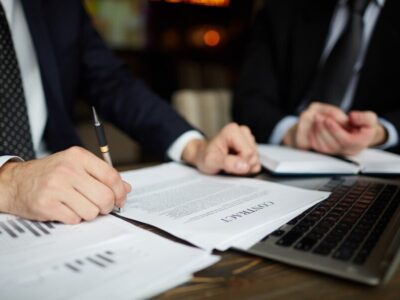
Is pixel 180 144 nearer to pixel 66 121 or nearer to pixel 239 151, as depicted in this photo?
pixel 239 151

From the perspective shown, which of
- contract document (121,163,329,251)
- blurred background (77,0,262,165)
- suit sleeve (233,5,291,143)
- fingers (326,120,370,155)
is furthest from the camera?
blurred background (77,0,262,165)

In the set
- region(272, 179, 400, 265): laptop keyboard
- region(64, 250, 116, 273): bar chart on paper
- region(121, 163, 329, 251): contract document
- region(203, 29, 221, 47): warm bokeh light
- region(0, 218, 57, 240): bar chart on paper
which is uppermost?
region(203, 29, 221, 47): warm bokeh light

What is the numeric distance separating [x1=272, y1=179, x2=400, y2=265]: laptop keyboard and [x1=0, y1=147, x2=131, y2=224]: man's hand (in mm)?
213

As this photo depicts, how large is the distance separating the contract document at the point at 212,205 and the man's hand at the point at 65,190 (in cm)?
5

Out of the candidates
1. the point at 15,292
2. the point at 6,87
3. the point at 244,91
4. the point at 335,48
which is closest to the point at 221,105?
the point at 244,91

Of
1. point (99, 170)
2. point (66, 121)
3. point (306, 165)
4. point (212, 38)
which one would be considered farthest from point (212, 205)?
point (212, 38)

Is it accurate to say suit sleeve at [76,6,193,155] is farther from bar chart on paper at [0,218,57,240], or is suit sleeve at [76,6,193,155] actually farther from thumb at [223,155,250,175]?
bar chart on paper at [0,218,57,240]

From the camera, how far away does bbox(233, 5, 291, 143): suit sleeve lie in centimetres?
126

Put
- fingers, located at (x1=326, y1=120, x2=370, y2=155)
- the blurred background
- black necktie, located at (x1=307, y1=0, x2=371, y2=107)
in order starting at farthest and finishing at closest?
the blurred background → black necktie, located at (x1=307, y1=0, x2=371, y2=107) → fingers, located at (x1=326, y1=120, x2=370, y2=155)

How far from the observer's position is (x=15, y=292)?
0.31m

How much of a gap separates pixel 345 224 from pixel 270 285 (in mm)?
163

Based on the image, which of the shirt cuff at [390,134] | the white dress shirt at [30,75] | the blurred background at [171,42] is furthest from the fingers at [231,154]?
the blurred background at [171,42]

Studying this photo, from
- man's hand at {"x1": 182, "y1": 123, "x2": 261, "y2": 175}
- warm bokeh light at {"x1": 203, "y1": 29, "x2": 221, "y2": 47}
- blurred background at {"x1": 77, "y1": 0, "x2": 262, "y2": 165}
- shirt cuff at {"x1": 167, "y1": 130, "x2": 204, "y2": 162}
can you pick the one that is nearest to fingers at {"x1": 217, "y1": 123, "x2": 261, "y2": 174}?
man's hand at {"x1": 182, "y1": 123, "x2": 261, "y2": 175}

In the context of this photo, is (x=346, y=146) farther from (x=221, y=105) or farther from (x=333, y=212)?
(x=221, y=105)
